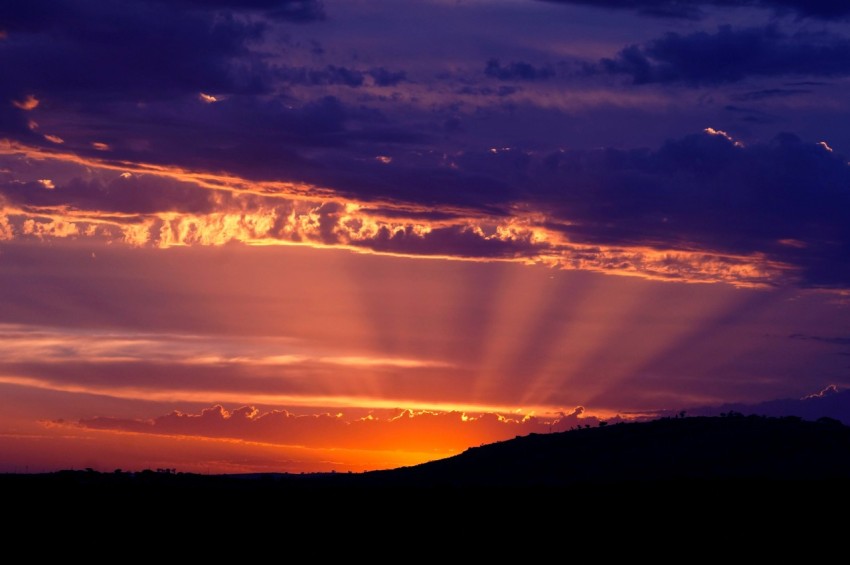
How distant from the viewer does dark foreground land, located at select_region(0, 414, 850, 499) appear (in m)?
93.9

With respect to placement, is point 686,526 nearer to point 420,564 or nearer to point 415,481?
point 420,564

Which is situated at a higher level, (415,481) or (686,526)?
(415,481)

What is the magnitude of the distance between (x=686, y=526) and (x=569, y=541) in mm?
6630

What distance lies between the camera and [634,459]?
333 feet

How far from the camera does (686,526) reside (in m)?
56.3

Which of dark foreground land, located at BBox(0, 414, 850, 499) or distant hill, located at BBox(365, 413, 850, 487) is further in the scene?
distant hill, located at BBox(365, 413, 850, 487)

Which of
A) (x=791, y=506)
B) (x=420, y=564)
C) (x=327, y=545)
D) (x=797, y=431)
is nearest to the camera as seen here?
(x=420, y=564)

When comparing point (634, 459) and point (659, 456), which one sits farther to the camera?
point (659, 456)

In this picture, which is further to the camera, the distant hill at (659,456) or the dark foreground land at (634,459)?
the distant hill at (659,456)

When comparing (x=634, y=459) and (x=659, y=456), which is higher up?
(x=659, y=456)

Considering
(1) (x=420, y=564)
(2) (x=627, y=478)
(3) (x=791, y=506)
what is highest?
(2) (x=627, y=478)

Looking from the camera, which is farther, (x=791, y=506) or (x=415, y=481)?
(x=415, y=481)

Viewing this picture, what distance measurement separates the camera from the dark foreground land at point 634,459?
93.9 m

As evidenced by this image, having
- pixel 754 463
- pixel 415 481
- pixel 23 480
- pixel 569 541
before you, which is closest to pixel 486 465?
pixel 415 481
